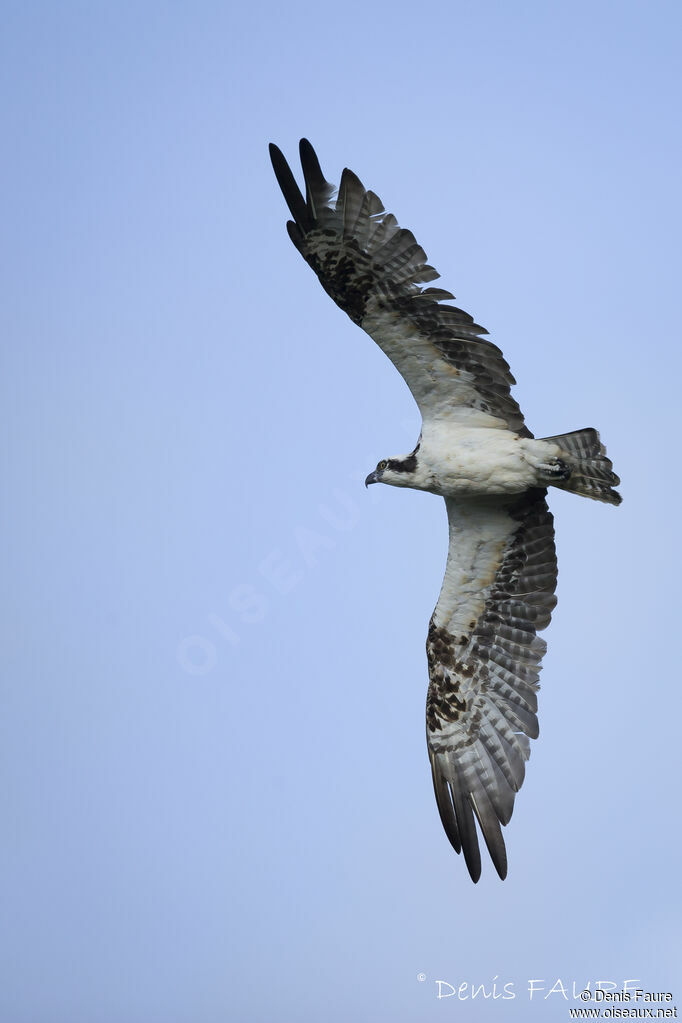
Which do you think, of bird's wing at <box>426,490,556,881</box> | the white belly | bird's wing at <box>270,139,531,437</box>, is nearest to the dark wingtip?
bird's wing at <box>270,139,531,437</box>

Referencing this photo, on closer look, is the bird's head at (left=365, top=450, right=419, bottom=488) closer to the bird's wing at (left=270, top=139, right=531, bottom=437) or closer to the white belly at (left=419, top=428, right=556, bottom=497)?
the white belly at (left=419, top=428, right=556, bottom=497)

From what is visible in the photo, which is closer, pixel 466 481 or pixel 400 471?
pixel 466 481

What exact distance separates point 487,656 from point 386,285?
12.0ft

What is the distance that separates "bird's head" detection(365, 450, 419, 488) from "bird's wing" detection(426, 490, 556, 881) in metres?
0.57

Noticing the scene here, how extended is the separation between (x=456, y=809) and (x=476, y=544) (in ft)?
7.80

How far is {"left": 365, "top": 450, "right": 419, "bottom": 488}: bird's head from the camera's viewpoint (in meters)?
11.5

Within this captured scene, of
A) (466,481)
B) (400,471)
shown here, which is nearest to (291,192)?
(400,471)

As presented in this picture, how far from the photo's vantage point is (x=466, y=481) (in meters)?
11.3

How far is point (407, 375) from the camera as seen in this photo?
36.7 ft

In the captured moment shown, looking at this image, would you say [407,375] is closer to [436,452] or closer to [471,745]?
[436,452]

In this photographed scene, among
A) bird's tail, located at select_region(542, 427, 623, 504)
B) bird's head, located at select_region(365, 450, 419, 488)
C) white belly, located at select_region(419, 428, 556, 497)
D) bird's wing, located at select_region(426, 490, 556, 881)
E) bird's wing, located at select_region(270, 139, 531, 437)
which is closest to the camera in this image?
bird's wing, located at select_region(270, 139, 531, 437)

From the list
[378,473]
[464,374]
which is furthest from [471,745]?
[464,374]

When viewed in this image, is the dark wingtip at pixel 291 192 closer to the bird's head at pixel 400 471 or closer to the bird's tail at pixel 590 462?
the bird's head at pixel 400 471

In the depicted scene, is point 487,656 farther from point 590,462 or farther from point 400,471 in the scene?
point 590,462
